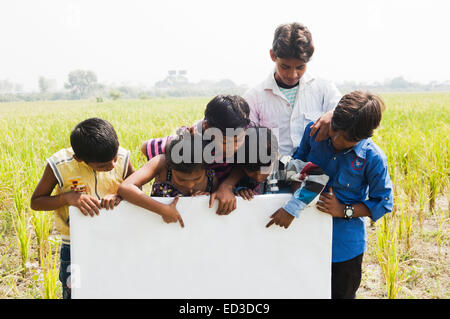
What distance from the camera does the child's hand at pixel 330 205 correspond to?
57.7 inches

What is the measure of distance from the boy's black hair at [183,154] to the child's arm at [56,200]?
0.34m

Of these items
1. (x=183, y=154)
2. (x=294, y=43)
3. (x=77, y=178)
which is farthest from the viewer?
(x=294, y=43)

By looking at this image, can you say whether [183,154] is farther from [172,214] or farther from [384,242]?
[384,242]

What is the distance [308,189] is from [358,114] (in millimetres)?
338

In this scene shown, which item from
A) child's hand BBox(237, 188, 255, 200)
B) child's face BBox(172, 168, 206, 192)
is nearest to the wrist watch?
child's hand BBox(237, 188, 255, 200)

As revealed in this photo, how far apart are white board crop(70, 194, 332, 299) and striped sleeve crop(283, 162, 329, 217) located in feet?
0.21

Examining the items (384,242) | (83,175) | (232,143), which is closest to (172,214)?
(232,143)

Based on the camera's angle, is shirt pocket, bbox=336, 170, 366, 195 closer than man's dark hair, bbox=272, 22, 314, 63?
Yes

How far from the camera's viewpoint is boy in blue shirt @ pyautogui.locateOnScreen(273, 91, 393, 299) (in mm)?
1363

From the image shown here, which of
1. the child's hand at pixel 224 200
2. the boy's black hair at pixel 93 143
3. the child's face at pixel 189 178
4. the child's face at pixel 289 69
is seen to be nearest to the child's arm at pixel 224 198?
the child's hand at pixel 224 200

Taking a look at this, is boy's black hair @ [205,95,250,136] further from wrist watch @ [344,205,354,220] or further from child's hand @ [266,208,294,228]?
wrist watch @ [344,205,354,220]

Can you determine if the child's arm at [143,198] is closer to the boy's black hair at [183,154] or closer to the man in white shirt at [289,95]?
the boy's black hair at [183,154]

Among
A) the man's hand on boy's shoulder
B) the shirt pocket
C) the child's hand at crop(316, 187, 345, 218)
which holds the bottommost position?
the child's hand at crop(316, 187, 345, 218)

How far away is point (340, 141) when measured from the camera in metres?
1.42
